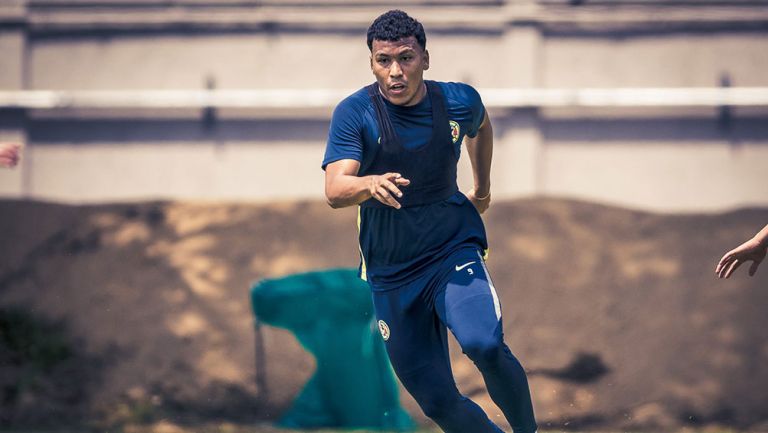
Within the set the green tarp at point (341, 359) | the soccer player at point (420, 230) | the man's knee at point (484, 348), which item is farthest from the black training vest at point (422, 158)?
the green tarp at point (341, 359)

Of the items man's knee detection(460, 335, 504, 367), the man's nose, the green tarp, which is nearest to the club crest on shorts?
man's knee detection(460, 335, 504, 367)

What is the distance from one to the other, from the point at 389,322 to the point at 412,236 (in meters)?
0.41

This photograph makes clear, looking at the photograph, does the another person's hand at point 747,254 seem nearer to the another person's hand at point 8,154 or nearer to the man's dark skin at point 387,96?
the man's dark skin at point 387,96

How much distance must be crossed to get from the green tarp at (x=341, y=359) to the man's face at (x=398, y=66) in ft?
13.8

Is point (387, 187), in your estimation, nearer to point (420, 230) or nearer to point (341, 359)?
point (420, 230)

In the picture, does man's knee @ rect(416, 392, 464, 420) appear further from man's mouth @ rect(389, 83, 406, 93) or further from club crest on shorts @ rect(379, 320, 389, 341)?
man's mouth @ rect(389, 83, 406, 93)

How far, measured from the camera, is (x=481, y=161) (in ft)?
18.6

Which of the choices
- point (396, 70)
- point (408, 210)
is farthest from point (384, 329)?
point (396, 70)

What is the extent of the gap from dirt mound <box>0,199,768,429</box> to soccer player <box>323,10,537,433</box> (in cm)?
384

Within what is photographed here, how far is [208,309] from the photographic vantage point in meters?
10.0

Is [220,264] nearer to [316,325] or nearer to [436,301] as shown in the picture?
[316,325]

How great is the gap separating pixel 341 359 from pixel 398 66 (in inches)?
175

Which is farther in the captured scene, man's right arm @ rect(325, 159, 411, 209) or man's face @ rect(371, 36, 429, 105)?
man's face @ rect(371, 36, 429, 105)

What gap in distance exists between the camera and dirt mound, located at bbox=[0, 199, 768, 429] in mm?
9305
